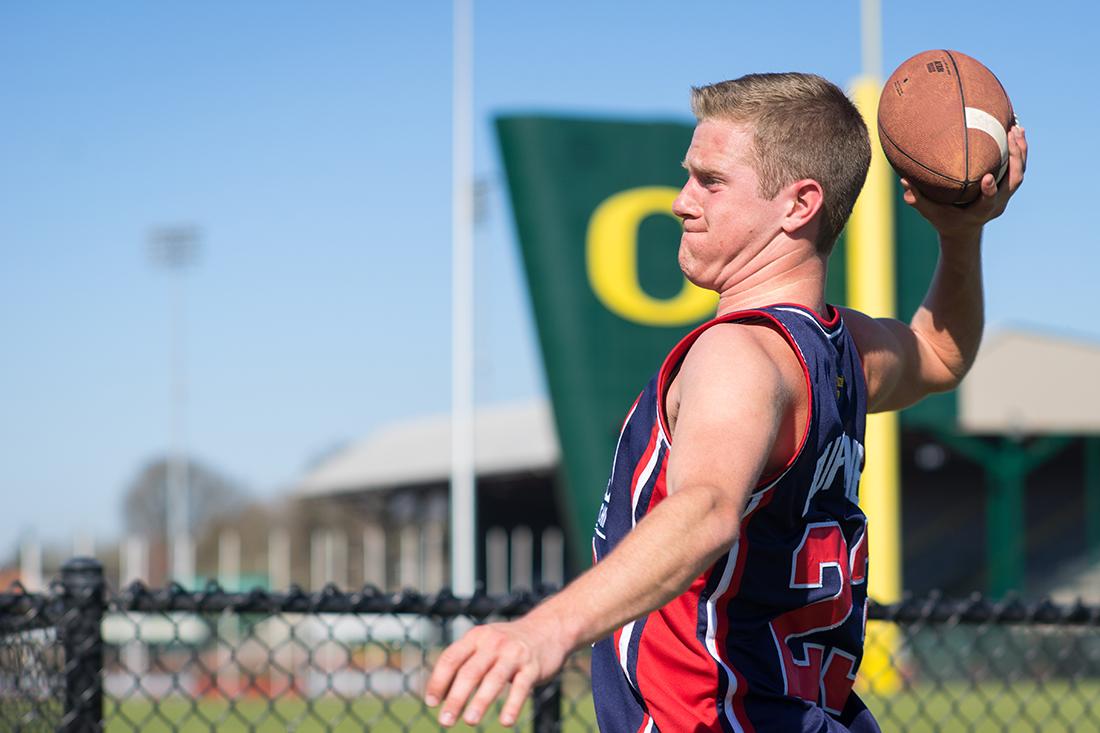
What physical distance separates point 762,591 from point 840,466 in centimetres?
24

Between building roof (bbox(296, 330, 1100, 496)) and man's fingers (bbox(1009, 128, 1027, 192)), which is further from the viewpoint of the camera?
building roof (bbox(296, 330, 1100, 496))

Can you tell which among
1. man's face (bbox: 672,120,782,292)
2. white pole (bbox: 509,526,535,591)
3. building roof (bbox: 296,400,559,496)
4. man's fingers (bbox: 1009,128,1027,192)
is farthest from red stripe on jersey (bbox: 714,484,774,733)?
white pole (bbox: 509,526,535,591)

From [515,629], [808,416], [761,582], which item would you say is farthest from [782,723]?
[515,629]

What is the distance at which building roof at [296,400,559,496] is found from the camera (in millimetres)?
34750

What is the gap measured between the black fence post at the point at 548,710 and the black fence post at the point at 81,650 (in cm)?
108

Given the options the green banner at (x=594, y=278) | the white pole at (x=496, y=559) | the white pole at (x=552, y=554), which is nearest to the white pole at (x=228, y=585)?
the green banner at (x=594, y=278)

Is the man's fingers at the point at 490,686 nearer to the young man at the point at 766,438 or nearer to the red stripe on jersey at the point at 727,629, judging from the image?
the young man at the point at 766,438

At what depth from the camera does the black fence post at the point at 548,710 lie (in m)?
3.44

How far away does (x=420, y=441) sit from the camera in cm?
4544

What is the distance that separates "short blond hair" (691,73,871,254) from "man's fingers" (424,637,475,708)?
0.98 metres

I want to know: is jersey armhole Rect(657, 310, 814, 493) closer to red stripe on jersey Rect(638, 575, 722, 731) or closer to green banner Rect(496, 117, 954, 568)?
red stripe on jersey Rect(638, 575, 722, 731)

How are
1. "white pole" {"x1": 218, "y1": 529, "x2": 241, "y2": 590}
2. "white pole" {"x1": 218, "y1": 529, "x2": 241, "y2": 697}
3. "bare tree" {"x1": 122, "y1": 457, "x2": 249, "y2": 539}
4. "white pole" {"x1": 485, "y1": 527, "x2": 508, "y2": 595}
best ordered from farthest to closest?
"bare tree" {"x1": 122, "y1": 457, "x2": 249, "y2": 539}, "white pole" {"x1": 218, "y1": 529, "x2": 241, "y2": 590}, "white pole" {"x1": 485, "y1": 527, "x2": 508, "y2": 595}, "white pole" {"x1": 218, "y1": 529, "x2": 241, "y2": 697}

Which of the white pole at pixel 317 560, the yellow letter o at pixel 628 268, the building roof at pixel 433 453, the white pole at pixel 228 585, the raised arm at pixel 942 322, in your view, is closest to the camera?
the raised arm at pixel 942 322

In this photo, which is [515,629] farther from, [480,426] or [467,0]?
[480,426]
